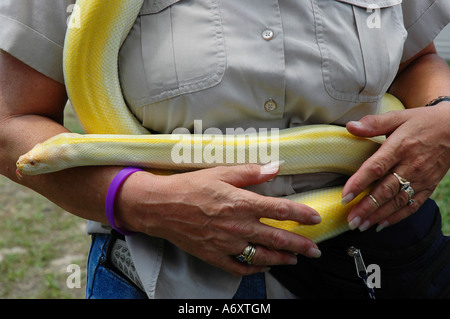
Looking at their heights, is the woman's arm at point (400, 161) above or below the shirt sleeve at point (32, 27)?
below

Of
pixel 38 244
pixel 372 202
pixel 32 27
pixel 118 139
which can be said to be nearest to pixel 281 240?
pixel 372 202

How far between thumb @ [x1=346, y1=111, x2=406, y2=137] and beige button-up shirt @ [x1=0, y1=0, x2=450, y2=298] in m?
0.05

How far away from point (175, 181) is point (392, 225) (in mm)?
622

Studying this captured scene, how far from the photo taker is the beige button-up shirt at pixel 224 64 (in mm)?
1294

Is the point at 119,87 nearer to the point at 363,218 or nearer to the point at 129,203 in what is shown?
the point at 129,203

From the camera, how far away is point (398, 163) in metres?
A: 1.41

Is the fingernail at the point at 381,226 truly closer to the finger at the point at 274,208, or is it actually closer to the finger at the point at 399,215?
the finger at the point at 399,215

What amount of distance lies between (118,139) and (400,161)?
0.76 m

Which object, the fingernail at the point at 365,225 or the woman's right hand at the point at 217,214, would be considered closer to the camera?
the woman's right hand at the point at 217,214

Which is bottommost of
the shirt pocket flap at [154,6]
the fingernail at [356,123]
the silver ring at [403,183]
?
the silver ring at [403,183]

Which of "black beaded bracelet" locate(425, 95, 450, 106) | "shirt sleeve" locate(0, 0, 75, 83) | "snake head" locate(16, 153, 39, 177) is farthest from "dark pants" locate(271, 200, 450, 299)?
"shirt sleeve" locate(0, 0, 75, 83)

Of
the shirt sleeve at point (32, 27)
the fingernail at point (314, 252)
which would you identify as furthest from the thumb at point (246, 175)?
the shirt sleeve at point (32, 27)

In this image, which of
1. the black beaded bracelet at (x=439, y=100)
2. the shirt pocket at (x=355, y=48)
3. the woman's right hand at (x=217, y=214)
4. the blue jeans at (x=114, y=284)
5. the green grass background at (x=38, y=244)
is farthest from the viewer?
the green grass background at (x=38, y=244)

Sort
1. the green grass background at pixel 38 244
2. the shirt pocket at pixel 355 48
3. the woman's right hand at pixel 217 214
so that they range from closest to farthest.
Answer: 1. the woman's right hand at pixel 217 214
2. the shirt pocket at pixel 355 48
3. the green grass background at pixel 38 244
